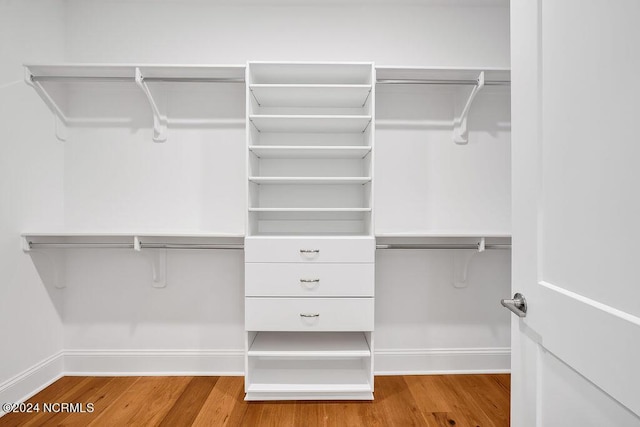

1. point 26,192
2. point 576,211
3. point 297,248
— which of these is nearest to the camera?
point 576,211

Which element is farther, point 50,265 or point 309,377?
point 50,265

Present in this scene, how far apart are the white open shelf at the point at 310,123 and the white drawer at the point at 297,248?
2.25 feet

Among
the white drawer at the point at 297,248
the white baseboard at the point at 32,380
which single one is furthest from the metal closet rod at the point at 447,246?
the white baseboard at the point at 32,380

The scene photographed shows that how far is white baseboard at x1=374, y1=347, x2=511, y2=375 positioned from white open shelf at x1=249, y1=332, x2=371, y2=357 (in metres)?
0.35

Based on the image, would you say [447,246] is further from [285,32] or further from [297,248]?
[285,32]

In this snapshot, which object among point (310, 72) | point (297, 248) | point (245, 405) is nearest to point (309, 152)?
point (310, 72)

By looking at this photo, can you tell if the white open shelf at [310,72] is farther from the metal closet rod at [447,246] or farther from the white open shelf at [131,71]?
the metal closet rod at [447,246]

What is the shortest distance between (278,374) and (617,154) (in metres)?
2.02

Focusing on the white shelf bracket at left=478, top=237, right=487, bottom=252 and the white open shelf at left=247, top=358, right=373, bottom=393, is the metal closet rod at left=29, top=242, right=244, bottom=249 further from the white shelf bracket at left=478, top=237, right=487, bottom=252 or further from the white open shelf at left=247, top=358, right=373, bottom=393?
the white shelf bracket at left=478, top=237, right=487, bottom=252

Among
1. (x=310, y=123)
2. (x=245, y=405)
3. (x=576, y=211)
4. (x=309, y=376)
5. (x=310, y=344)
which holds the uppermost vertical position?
(x=310, y=123)

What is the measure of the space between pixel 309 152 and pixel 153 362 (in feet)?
5.70

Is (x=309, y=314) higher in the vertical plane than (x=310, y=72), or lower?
lower

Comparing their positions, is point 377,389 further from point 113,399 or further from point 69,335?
point 69,335

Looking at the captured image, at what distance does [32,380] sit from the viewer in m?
2.09
